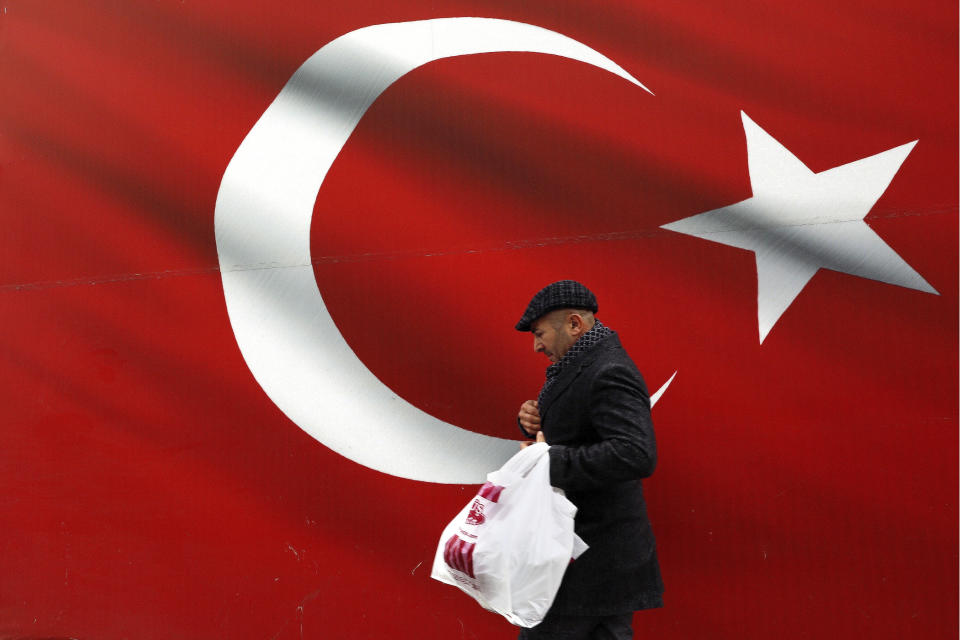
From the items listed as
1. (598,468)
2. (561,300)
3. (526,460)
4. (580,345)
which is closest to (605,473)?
(598,468)

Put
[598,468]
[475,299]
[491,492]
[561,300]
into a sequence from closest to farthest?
[598,468]
[491,492]
[561,300]
[475,299]

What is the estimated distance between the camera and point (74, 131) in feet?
11.2

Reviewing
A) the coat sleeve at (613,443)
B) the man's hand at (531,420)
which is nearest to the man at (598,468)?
the coat sleeve at (613,443)

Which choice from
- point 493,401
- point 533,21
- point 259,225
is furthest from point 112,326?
point 533,21

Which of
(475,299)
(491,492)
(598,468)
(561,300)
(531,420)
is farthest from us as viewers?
(475,299)

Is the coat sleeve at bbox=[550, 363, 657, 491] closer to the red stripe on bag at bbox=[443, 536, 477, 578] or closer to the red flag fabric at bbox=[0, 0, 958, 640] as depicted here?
the red stripe on bag at bbox=[443, 536, 477, 578]

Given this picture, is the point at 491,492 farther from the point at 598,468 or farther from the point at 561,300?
the point at 561,300

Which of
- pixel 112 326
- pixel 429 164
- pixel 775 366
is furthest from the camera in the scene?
pixel 112 326

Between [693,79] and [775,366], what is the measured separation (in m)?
1.04

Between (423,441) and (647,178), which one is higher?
(647,178)

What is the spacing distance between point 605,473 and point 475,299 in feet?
3.95

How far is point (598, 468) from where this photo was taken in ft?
6.14

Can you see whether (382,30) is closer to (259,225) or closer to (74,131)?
(259,225)

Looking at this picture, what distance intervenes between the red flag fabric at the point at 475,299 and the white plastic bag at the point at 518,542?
2.98 feet
